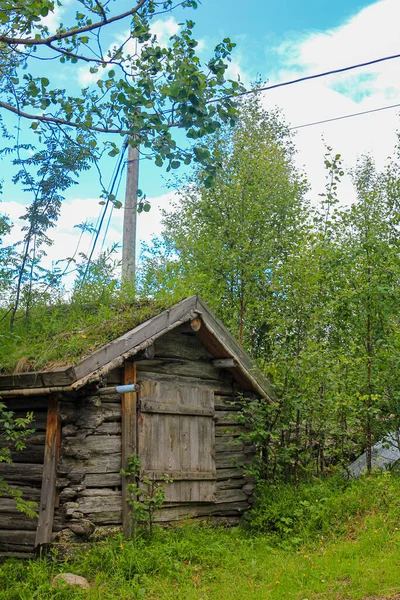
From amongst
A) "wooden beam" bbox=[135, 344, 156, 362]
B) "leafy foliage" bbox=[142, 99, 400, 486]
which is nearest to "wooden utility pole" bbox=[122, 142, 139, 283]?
"leafy foliage" bbox=[142, 99, 400, 486]

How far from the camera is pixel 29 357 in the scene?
27.1ft

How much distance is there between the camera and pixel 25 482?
8.12 meters

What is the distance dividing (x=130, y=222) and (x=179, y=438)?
156 inches

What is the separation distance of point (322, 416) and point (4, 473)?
210 inches

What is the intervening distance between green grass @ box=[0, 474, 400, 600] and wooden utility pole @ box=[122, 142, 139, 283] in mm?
4365

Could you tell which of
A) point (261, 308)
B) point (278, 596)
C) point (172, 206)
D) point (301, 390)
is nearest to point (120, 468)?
point (278, 596)

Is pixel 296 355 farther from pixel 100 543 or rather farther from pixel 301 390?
pixel 100 543

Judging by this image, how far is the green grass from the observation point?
6.75 meters

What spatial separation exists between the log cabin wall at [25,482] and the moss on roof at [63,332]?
0.58 m

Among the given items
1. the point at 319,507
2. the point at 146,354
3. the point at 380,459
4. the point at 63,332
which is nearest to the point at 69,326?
the point at 63,332

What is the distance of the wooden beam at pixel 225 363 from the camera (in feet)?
32.3

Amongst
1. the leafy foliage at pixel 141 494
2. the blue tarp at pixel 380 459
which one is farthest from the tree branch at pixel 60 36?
the blue tarp at pixel 380 459

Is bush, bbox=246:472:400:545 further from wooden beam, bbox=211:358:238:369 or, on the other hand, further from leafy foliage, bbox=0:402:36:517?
leafy foliage, bbox=0:402:36:517

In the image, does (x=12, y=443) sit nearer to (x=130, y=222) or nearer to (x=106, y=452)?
(x=106, y=452)
